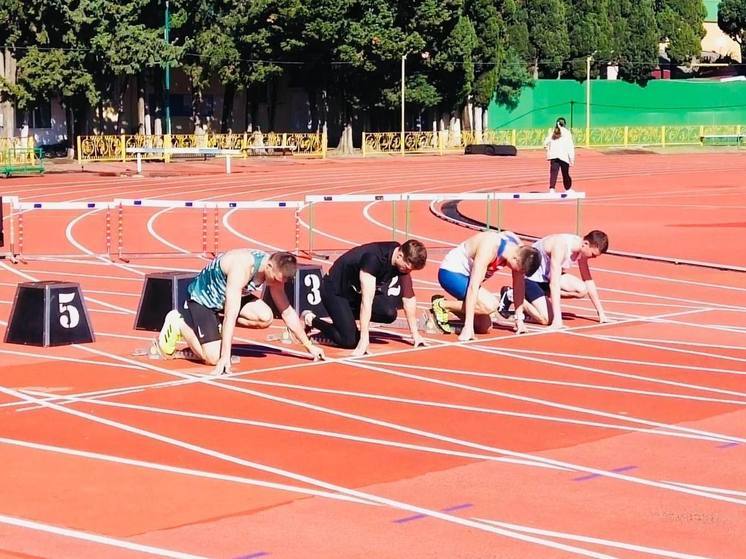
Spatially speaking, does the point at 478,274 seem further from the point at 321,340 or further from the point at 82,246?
the point at 82,246

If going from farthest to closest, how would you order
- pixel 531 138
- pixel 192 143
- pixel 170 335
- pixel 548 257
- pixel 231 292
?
1. pixel 531 138
2. pixel 192 143
3. pixel 548 257
4. pixel 170 335
5. pixel 231 292

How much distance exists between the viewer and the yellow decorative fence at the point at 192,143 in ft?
159

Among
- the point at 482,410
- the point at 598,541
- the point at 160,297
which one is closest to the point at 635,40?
the point at 160,297

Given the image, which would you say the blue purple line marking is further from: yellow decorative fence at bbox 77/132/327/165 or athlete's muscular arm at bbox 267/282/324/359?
yellow decorative fence at bbox 77/132/327/165

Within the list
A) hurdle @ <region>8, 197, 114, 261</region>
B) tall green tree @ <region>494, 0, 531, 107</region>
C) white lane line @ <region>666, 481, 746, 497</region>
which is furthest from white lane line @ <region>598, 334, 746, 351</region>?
tall green tree @ <region>494, 0, 531, 107</region>

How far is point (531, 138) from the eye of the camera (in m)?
67.9

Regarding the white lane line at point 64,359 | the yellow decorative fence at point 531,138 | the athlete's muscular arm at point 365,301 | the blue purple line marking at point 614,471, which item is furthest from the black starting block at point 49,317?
the yellow decorative fence at point 531,138

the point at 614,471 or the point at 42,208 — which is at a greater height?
the point at 42,208

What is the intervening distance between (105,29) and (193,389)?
4116cm

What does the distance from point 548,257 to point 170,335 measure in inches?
162

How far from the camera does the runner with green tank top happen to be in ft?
37.1

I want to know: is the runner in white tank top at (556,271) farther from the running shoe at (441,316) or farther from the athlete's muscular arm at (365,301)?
the athlete's muscular arm at (365,301)

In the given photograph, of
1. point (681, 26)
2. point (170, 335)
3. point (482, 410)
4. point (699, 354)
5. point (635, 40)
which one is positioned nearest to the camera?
point (482, 410)

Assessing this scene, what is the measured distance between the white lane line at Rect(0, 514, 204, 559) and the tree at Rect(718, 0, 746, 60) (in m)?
84.2
